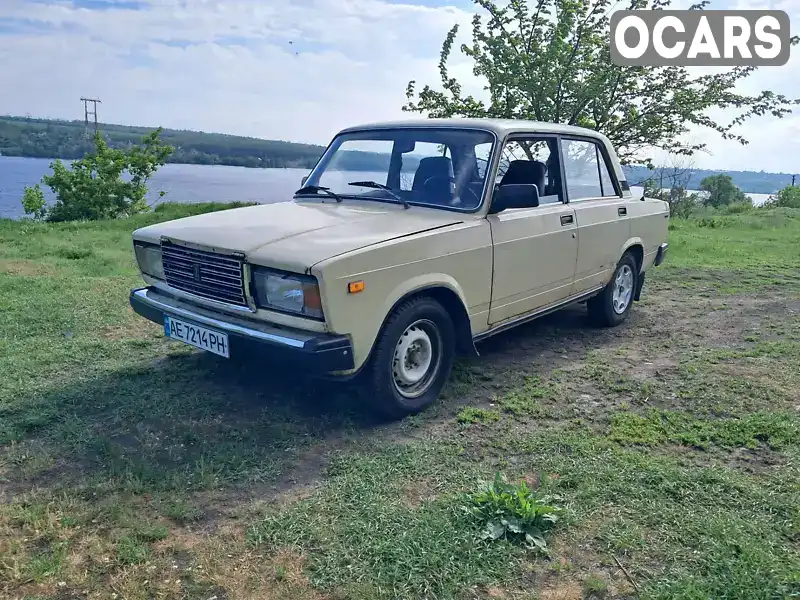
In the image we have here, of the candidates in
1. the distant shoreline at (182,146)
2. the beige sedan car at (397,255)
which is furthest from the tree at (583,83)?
the beige sedan car at (397,255)

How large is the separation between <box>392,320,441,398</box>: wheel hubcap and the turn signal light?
53 centimetres

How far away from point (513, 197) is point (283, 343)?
76.0 inches

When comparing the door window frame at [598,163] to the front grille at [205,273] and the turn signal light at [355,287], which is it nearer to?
the turn signal light at [355,287]

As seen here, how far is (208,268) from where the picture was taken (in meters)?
3.89

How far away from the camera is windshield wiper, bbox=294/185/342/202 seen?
4.86 metres

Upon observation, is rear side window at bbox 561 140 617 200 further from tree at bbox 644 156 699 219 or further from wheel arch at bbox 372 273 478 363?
tree at bbox 644 156 699 219

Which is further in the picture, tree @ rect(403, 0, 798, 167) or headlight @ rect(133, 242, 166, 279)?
tree @ rect(403, 0, 798, 167)

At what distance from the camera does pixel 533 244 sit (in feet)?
15.8

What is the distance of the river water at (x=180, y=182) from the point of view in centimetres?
2005

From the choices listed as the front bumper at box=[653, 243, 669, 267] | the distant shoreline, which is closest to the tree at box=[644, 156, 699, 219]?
the distant shoreline

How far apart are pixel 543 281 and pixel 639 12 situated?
39.6 feet

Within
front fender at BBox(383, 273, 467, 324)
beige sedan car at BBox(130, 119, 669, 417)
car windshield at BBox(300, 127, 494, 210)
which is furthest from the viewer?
car windshield at BBox(300, 127, 494, 210)

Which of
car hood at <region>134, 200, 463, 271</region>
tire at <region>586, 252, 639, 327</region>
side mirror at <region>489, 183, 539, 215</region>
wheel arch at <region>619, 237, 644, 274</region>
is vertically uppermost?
side mirror at <region>489, 183, 539, 215</region>

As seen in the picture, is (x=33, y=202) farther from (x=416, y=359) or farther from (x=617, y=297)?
(x=416, y=359)
